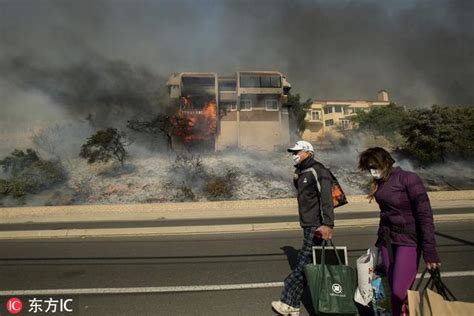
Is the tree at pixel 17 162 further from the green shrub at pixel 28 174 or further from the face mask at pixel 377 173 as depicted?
the face mask at pixel 377 173

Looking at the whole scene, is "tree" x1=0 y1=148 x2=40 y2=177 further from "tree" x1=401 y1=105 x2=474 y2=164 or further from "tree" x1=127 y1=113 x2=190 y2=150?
"tree" x1=401 y1=105 x2=474 y2=164

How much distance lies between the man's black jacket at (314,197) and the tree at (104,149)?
20946 mm

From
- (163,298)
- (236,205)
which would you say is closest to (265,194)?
(236,205)

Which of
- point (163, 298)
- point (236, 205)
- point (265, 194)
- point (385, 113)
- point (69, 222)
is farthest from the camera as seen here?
point (385, 113)

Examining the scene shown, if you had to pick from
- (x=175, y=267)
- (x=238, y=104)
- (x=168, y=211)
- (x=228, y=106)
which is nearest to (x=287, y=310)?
(x=175, y=267)

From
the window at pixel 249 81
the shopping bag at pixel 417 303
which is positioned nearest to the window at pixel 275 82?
the window at pixel 249 81

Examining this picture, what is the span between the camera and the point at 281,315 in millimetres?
3324

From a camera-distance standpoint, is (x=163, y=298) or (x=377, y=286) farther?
(x=163, y=298)

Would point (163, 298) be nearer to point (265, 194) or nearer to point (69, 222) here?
point (69, 222)

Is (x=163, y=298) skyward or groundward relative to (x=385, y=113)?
groundward

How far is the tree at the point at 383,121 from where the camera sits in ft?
103

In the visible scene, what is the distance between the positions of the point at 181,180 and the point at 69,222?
7.81 m

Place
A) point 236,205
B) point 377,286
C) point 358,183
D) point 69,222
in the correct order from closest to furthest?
point 377,286
point 69,222
point 236,205
point 358,183

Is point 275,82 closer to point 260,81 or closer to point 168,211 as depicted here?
point 260,81
